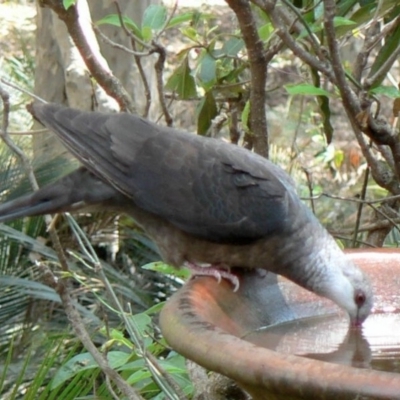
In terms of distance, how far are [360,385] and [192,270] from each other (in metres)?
1.45

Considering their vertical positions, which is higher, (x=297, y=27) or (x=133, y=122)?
(x=297, y=27)

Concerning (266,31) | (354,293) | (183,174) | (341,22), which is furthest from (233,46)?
(354,293)

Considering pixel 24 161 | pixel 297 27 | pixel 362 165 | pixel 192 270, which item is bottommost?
pixel 362 165

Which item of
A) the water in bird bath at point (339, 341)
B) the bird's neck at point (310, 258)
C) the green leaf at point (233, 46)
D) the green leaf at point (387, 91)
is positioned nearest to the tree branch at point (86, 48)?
the green leaf at point (233, 46)

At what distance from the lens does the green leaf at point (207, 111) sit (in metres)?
2.83

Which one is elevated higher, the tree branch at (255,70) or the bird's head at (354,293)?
the tree branch at (255,70)

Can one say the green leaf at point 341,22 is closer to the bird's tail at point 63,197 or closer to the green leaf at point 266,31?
the green leaf at point 266,31

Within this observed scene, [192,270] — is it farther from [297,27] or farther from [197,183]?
[297,27]

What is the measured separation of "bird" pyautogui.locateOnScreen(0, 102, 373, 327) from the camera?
2.46 meters

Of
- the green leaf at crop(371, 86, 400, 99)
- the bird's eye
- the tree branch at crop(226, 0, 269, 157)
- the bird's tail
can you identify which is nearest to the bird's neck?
the bird's eye

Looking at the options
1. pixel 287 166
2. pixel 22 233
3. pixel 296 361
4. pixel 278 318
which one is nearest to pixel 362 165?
pixel 287 166

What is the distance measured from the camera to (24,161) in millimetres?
1834

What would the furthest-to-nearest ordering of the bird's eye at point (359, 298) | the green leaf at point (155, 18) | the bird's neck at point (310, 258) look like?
the green leaf at point (155, 18) < the bird's neck at point (310, 258) < the bird's eye at point (359, 298)

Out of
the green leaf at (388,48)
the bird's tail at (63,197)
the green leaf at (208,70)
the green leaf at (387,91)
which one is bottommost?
the bird's tail at (63,197)
